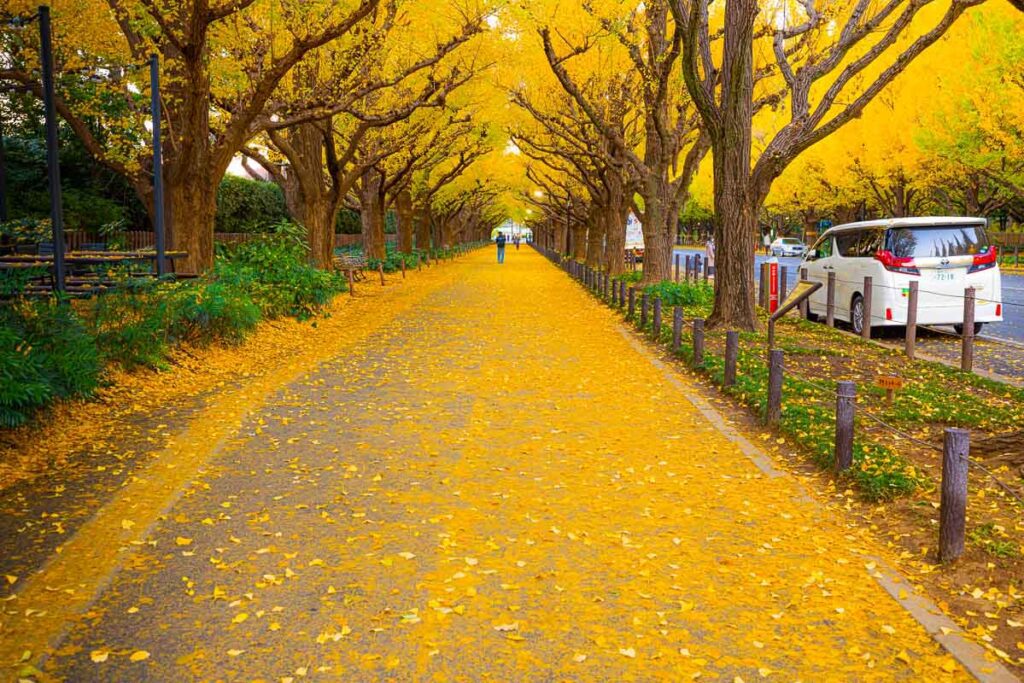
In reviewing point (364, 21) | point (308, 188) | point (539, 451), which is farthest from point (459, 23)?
point (539, 451)

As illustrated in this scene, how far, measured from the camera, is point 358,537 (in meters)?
5.14

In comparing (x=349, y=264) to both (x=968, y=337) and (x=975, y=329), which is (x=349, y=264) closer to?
(x=975, y=329)

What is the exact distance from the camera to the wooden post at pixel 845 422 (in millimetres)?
6336

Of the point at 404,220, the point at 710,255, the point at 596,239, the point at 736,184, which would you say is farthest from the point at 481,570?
the point at 404,220

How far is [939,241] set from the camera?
13.9 meters

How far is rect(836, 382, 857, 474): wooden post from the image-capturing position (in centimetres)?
634

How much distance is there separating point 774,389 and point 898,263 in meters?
7.14

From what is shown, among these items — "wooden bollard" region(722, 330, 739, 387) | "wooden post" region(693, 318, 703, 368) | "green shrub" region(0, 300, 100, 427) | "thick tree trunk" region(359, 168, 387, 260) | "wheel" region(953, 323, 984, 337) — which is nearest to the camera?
"green shrub" region(0, 300, 100, 427)

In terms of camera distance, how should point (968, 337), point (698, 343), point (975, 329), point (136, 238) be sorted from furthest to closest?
point (136, 238)
point (975, 329)
point (698, 343)
point (968, 337)

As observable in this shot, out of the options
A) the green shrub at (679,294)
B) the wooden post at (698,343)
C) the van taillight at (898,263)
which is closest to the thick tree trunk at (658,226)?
the green shrub at (679,294)

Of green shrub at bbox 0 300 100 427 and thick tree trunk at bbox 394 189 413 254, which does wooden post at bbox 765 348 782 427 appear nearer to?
green shrub at bbox 0 300 100 427

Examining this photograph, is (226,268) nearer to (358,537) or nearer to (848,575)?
(358,537)

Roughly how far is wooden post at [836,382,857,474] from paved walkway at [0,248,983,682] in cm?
43

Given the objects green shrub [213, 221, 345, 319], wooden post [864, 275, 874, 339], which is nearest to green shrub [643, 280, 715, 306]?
wooden post [864, 275, 874, 339]
